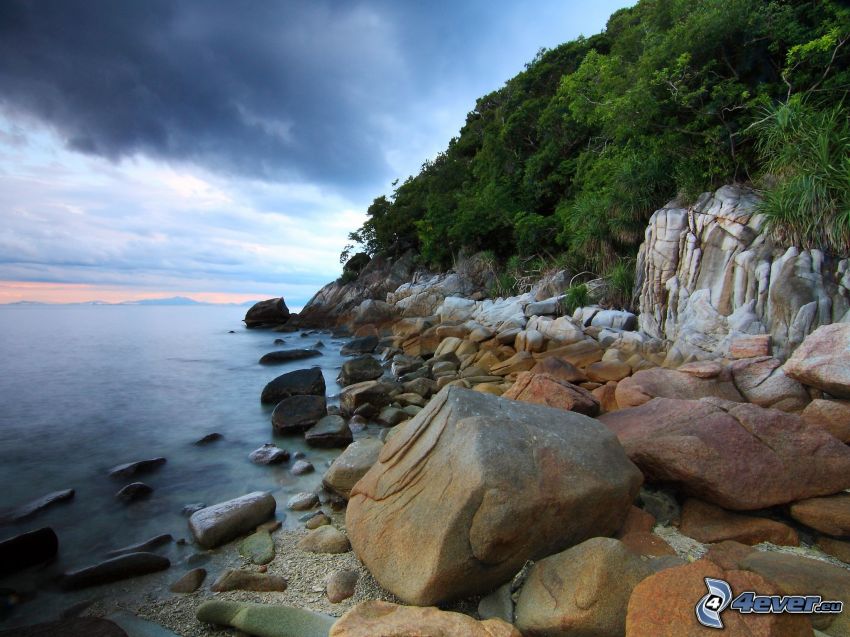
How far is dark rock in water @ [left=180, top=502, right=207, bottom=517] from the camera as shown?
5023 mm

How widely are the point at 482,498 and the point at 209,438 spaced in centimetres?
676

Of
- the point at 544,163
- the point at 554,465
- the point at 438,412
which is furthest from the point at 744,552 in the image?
the point at 544,163

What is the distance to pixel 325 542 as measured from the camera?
393 centimetres

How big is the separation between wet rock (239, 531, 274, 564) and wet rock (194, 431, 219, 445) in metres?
4.15

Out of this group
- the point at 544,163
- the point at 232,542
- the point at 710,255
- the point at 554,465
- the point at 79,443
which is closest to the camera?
the point at 554,465

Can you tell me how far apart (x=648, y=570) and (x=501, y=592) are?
0.97 meters

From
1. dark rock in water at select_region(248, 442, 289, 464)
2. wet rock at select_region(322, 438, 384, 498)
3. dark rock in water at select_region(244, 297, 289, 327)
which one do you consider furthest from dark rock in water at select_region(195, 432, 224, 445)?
dark rock in water at select_region(244, 297, 289, 327)

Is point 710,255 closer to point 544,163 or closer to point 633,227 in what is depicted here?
point 633,227

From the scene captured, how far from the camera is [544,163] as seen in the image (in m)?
21.0

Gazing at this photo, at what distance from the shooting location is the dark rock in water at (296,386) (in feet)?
33.1

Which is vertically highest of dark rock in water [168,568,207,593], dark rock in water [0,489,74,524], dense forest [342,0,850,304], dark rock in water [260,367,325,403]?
dense forest [342,0,850,304]

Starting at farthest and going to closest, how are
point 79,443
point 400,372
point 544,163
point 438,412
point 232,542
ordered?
1. point 544,163
2. point 400,372
3. point 79,443
4. point 232,542
5. point 438,412

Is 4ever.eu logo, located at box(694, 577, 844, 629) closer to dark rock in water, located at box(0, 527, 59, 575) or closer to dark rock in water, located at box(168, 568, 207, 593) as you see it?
dark rock in water, located at box(168, 568, 207, 593)

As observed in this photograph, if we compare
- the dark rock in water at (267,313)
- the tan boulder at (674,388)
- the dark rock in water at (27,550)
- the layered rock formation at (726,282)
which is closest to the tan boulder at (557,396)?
the tan boulder at (674,388)
